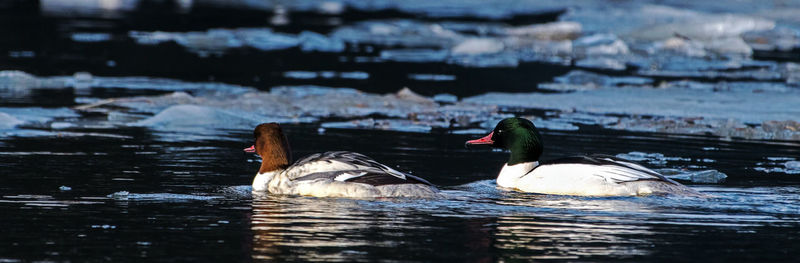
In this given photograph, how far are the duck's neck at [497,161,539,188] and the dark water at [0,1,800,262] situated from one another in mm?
207

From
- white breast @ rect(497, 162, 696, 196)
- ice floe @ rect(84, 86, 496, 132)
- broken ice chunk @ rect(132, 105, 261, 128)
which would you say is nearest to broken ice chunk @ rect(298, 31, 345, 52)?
ice floe @ rect(84, 86, 496, 132)

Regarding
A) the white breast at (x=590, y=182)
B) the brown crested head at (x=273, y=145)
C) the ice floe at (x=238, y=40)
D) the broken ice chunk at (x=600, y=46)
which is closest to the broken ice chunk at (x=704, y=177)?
the white breast at (x=590, y=182)

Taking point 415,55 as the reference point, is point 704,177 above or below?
below

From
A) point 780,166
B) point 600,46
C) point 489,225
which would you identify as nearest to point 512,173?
point 489,225

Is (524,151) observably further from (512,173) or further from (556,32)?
(556,32)

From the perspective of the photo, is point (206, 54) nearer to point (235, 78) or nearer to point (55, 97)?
point (235, 78)

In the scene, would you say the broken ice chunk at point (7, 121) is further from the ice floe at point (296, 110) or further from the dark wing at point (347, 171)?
the dark wing at point (347, 171)

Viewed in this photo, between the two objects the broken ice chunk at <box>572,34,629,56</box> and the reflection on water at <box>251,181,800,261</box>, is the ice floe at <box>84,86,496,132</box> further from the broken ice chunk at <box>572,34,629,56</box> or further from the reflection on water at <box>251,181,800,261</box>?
the broken ice chunk at <box>572,34,629,56</box>

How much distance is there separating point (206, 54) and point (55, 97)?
762 centimetres

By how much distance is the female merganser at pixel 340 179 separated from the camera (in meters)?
8.42

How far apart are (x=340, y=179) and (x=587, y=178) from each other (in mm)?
1840

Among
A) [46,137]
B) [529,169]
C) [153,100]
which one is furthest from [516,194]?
[153,100]

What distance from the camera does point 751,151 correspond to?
38.8 ft

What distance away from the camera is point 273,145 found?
30.9ft
